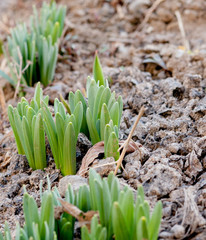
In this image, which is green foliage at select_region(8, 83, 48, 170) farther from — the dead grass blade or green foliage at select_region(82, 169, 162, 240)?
the dead grass blade

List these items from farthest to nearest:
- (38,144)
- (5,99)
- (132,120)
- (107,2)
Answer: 1. (107,2)
2. (5,99)
3. (132,120)
4. (38,144)

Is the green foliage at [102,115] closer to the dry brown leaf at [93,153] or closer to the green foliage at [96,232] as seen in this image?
the dry brown leaf at [93,153]

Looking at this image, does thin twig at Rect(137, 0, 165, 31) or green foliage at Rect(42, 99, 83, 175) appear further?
thin twig at Rect(137, 0, 165, 31)

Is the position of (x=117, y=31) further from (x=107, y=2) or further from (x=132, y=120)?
(x=132, y=120)

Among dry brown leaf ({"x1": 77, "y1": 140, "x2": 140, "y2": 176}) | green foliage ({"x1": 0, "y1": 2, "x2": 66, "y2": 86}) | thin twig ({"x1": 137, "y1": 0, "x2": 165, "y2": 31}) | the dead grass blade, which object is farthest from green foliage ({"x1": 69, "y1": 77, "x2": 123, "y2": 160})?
thin twig ({"x1": 137, "y1": 0, "x2": 165, "y2": 31})

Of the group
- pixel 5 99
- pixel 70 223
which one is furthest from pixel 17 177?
pixel 5 99

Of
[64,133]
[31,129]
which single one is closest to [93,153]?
[64,133]
